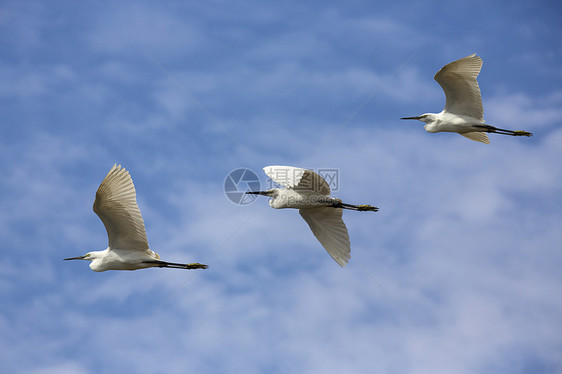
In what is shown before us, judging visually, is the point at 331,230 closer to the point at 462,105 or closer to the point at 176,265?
the point at 176,265

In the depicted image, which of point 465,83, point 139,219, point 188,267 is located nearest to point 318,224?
point 188,267

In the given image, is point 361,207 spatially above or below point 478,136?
below

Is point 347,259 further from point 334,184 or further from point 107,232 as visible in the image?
point 107,232

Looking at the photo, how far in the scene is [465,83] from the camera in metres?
17.3

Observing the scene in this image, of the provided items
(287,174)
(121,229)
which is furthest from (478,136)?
(121,229)

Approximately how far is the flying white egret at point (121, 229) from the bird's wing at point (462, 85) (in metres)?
7.80

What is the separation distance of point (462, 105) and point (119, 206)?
370 inches

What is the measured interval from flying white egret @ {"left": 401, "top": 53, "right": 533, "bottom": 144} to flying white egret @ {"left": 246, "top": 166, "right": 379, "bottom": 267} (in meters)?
3.82

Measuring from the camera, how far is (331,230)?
16109 millimetres

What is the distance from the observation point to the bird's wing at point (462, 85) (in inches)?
667

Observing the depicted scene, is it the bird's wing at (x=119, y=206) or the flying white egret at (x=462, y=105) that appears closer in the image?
the bird's wing at (x=119, y=206)

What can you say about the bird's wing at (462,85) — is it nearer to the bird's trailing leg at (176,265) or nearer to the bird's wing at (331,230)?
the bird's wing at (331,230)

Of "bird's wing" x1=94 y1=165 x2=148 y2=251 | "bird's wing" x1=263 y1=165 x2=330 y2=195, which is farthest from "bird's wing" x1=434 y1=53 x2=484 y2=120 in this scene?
"bird's wing" x1=94 y1=165 x2=148 y2=251

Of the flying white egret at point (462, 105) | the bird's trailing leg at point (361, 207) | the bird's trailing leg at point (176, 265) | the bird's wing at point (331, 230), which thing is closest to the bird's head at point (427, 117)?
the flying white egret at point (462, 105)
